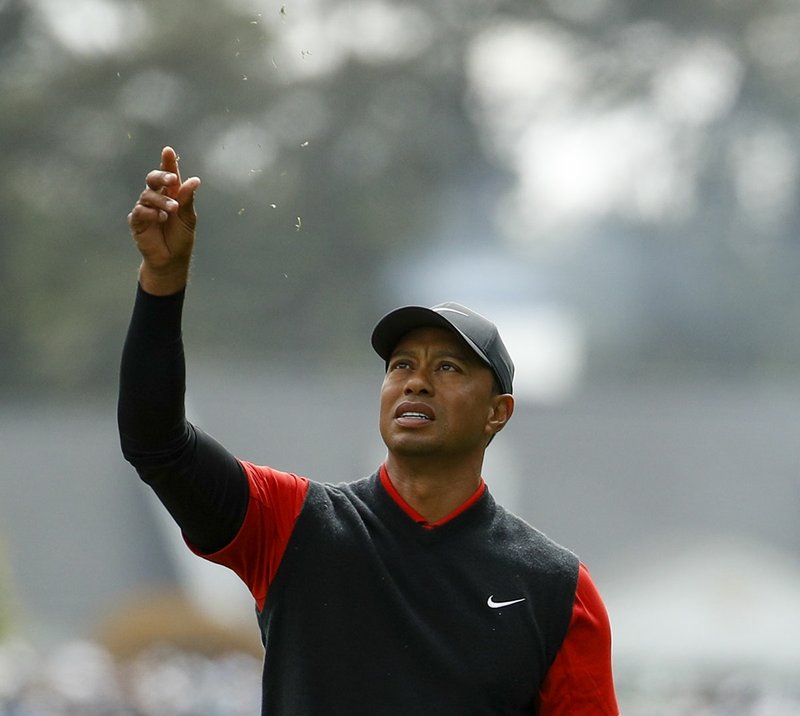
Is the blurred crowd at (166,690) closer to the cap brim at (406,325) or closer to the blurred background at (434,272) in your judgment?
the blurred background at (434,272)

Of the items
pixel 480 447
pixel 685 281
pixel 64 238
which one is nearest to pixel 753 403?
pixel 685 281

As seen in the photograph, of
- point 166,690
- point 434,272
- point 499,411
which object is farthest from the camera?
point 434,272

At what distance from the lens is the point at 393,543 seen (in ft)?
8.89

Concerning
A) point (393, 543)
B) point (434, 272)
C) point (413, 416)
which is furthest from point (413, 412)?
point (434, 272)

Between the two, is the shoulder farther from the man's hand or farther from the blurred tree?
the blurred tree

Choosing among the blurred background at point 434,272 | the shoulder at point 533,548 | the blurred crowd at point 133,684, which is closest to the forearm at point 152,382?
the shoulder at point 533,548

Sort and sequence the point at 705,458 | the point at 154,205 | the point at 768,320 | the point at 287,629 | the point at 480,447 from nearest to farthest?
the point at 154,205 → the point at 287,629 → the point at 480,447 → the point at 705,458 → the point at 768,320

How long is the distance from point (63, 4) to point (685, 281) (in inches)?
424

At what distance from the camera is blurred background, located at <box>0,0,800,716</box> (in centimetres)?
2044

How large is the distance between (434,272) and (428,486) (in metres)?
21.7

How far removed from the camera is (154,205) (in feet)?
7.93

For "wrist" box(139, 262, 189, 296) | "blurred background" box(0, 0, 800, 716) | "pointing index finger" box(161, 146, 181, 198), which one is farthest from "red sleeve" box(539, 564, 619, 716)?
"blurred background" box(0, 0, 800, 716)

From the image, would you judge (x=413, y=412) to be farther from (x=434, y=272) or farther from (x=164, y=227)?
(x=434, y=272)

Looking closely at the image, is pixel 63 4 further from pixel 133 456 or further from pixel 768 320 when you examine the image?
pixel 133 456
